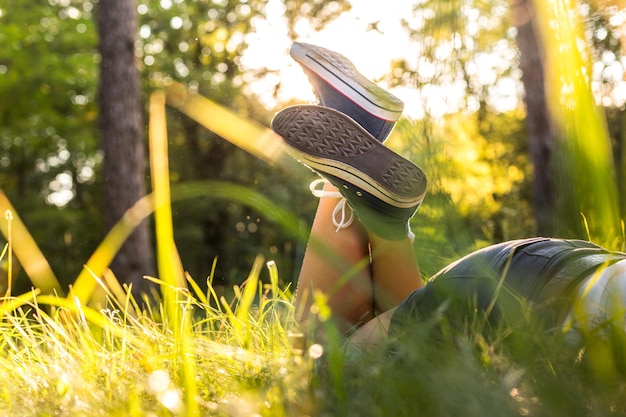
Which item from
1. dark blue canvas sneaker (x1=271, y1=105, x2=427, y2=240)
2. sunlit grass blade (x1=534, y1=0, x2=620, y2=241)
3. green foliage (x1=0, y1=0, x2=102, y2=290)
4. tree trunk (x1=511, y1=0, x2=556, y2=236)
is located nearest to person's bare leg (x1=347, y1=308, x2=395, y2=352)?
dark blue canvas sneaker (x1=271, y1=105, x2=427, y2=240)

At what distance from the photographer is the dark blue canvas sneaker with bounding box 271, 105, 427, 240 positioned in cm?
180

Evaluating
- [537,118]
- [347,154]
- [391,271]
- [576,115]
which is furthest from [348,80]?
[537,118]

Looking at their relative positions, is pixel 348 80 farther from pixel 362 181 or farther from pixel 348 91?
pixel 362 181

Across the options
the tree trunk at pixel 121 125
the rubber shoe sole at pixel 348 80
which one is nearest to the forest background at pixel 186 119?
the tree trunk at pixel 121 125

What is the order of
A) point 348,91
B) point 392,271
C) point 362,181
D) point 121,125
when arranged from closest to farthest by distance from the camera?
1. point 362,181
2. point 392,271
3. point 348,91
4. point 121,125

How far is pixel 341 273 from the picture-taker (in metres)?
1.90

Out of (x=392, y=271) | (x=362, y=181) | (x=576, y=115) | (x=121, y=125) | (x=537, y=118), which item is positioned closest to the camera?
(x=576, y=115)

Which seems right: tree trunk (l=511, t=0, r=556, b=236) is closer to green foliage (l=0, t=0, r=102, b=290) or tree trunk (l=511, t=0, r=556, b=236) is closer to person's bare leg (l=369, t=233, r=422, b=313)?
person's bare leg (l=369, t=233, r=422, b=313)

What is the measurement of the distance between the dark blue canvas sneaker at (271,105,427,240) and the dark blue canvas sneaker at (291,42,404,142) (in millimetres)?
199

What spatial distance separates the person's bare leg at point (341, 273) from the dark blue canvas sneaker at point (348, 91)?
1.10ft

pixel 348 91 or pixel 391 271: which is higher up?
pixel 348 91

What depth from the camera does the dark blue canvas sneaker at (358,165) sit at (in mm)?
1801

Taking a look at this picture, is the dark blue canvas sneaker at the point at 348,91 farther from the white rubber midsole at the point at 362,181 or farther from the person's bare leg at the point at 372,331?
the person's bare leg at the point at 372,331

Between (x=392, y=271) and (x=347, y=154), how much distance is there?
0.35 metres
